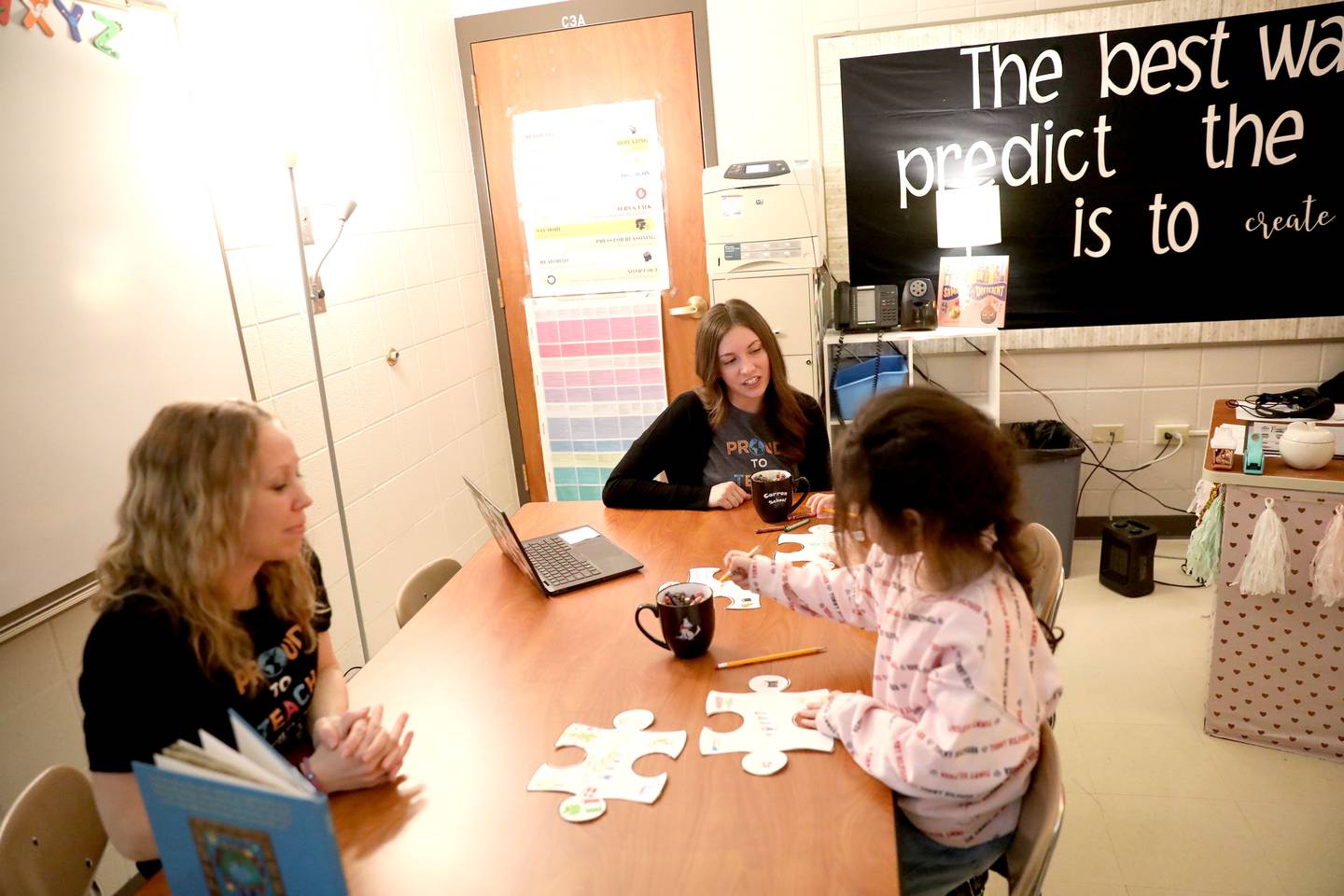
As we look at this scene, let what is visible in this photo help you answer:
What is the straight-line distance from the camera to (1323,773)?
2.24 metres

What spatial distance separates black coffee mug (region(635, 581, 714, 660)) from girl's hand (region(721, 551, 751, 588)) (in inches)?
4.2

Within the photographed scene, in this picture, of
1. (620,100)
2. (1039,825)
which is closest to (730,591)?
(1039,825)

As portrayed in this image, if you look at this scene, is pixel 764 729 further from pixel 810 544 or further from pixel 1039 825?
pixel 810 544

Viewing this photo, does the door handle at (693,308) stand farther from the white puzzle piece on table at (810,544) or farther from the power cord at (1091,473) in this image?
the white puzzle piece on table at (810,544)

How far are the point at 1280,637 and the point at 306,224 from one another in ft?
9.47

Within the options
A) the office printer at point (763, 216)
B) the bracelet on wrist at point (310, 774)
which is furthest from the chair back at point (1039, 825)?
the office printer at point (763, 216)

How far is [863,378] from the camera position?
3.51 m

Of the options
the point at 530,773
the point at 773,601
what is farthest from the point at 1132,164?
the point at 530,773

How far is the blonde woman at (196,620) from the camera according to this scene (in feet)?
3.61

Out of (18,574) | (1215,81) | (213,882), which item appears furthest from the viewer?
(1215,81)

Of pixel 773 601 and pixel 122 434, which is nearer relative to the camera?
pixel 773 601

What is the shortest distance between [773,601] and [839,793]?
52 cm

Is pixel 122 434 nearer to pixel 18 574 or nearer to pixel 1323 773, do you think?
pixel 18 574

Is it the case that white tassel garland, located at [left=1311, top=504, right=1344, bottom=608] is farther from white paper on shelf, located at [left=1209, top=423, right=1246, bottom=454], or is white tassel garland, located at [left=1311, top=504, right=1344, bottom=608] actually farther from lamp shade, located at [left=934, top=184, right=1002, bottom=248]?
lamp shade, located at [left=934, top=184, right=1002, bottom=248]
